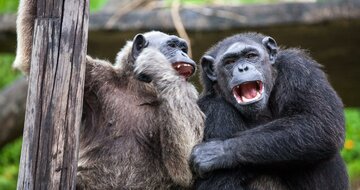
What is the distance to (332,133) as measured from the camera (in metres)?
7.06

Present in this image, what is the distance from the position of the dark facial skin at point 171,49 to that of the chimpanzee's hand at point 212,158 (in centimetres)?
83

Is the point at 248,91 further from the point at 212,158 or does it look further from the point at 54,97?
the point at 54,97

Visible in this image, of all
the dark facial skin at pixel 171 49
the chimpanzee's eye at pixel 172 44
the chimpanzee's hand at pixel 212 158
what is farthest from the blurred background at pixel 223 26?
the chimpanzee's hand at pixel 212 158

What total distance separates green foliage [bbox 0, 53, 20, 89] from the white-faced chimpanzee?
10000 millimetres

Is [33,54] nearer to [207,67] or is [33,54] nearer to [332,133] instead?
[207,67]

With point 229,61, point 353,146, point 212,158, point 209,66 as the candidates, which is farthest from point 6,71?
point 212,158

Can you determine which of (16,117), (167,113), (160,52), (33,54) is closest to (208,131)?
(167,113)

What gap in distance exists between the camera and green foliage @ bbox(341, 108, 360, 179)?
48.0ft

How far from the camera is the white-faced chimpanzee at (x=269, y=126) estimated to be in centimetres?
704

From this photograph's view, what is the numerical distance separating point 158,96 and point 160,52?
596mm

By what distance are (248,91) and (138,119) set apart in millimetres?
1123

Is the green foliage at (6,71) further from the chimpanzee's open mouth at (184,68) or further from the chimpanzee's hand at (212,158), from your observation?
the chimpanzee's hand at (212,158)

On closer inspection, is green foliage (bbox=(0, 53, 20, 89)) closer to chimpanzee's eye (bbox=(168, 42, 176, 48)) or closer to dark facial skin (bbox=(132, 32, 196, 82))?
dark facial skin (bbox=(132, 32, 196, 82))

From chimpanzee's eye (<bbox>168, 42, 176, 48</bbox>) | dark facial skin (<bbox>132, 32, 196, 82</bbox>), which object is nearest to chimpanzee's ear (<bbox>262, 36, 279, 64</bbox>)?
dark facial skin (<bbox>132, 32, 196, 82</bbox>)
